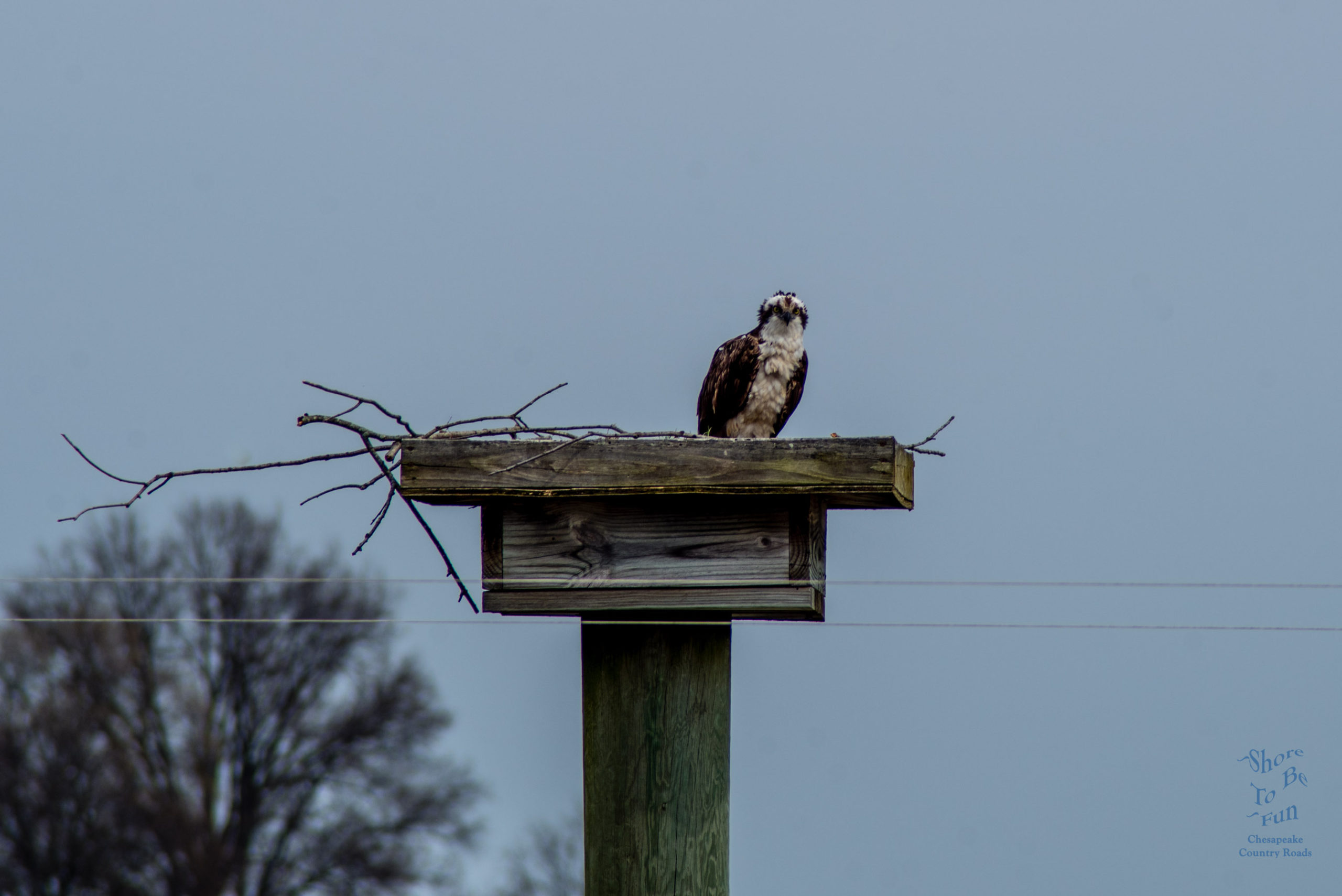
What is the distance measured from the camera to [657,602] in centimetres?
307

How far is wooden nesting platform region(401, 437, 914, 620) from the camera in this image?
304 centimetres

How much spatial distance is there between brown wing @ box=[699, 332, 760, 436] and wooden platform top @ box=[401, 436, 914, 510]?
1586 mm

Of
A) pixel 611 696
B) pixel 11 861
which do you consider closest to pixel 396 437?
pixel 611 696

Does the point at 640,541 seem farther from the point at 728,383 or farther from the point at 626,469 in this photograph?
the point at 728,383

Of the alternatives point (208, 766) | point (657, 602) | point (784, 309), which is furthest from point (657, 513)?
point (208, 766)

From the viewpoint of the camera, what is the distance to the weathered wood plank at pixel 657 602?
121 inches

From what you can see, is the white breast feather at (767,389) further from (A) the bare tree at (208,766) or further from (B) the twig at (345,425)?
(A) the bare tree at (208,766)

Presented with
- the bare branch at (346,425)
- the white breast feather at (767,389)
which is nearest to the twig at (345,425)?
the bare branch at (346,425)

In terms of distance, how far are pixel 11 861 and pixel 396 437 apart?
22.7m

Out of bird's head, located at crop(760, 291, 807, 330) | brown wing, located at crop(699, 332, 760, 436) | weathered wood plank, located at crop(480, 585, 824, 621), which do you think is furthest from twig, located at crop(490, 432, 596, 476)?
bird's head, located at crop(760, 291, 807, 330)

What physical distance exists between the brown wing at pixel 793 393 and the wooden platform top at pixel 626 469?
1.64 m

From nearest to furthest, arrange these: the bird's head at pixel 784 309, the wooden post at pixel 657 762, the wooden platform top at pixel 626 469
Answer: the wooden post at pixel 657 762, the wooden platform top at pixel 626 469, the bird's head at pixel 784 309

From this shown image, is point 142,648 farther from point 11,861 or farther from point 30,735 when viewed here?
point 11,861

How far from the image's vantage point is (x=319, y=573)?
22.2 metres
